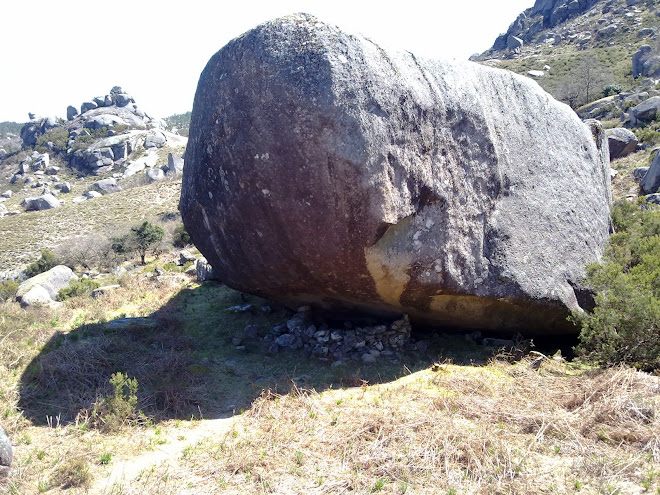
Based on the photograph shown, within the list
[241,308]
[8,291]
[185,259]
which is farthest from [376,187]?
[8,291]

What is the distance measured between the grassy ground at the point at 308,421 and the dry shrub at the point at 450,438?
0.01 m

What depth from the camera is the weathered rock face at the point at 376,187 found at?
17.8ft

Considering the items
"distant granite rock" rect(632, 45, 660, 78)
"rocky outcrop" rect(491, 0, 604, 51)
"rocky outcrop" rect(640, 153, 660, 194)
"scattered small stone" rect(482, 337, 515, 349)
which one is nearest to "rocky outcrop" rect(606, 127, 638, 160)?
"rocky outcrop" rect(640, 153, 660, 194)

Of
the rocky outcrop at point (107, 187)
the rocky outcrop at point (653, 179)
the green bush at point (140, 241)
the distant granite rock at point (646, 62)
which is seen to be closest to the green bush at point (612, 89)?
the distant granite rock at point (646, 62)

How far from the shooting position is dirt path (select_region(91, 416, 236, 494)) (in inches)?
156

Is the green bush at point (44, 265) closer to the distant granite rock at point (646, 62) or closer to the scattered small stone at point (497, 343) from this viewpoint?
the scattered small stone at point (497, 343)

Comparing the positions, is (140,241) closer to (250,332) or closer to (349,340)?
(250,332)

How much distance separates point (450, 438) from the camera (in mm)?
4340

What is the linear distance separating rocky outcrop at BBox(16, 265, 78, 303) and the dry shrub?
339 inches

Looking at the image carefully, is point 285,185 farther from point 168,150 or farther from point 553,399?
→ point 168,150

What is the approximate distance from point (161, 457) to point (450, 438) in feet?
8.51

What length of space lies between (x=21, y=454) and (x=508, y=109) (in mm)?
7131

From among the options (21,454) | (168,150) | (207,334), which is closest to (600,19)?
(168,150)

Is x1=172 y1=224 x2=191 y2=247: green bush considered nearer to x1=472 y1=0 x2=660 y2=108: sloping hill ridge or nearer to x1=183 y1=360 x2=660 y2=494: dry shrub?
x1=183 y1=360 x2=660 y2=494: dry shrub
